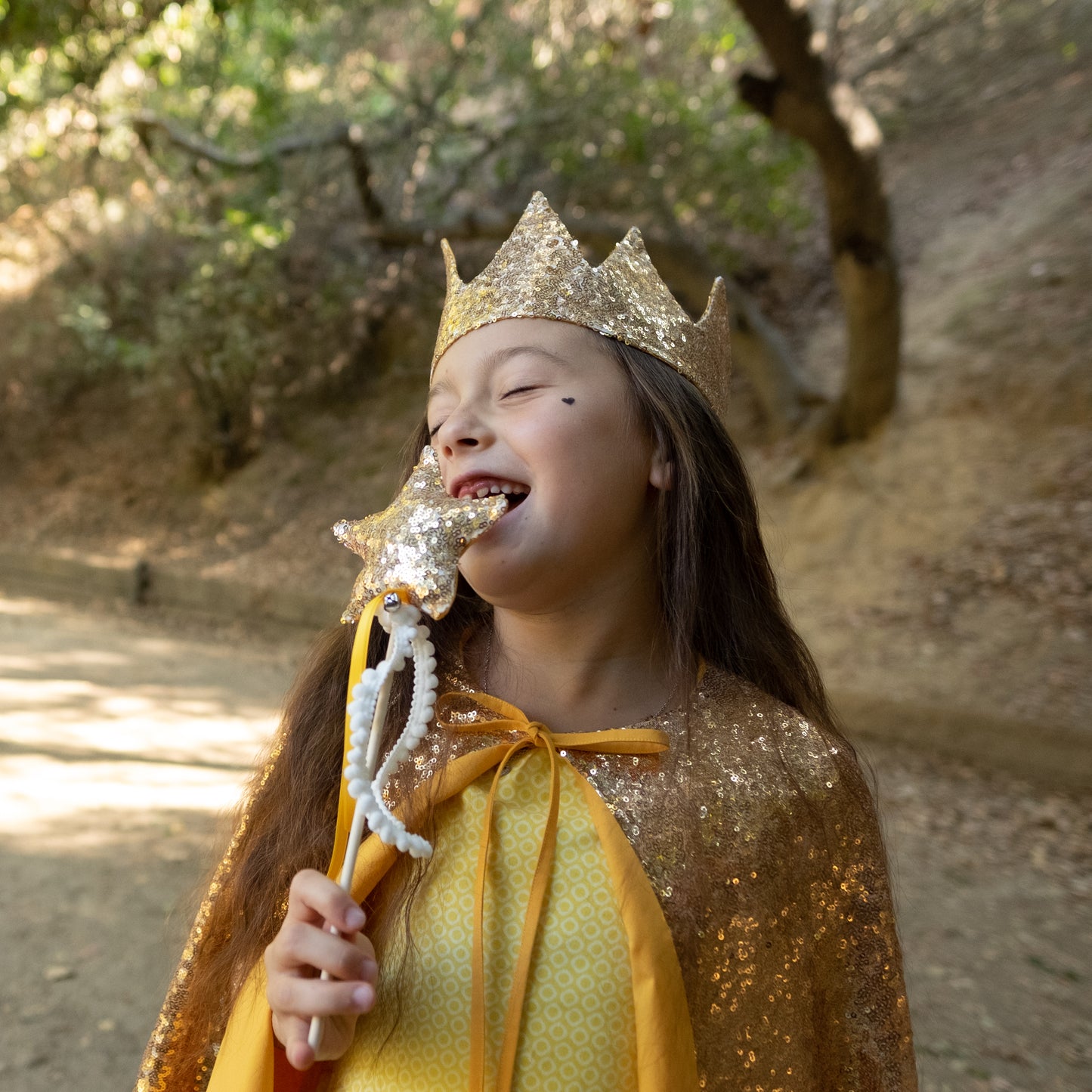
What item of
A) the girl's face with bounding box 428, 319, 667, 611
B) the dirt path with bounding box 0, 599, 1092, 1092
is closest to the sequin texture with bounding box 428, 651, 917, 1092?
the girl's face with bounding box 428, 319, 667, 611

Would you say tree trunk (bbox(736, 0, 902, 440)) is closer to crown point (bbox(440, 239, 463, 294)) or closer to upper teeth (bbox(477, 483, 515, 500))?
crown point (bbox(440, 239, 463, 294))

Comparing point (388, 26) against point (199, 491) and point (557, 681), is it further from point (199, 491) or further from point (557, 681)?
point (557, 681)

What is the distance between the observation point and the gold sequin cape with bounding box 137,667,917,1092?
54.8 inches

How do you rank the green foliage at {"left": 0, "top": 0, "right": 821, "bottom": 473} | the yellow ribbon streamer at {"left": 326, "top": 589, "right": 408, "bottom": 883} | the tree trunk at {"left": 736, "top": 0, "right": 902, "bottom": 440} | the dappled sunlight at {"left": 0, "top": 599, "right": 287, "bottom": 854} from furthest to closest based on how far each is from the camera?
1. the green foliage at {"left": 0, "top": 0, "right": 821, "bottom": 473}
2. the tree trunk at {"left": 736, "top": 0, "right": 902, "bottom": 440}
3. the dappled sunlight at {"left": 0, "top": 599, "right": 287, "bottom": 854}
4. the yellow ribbon streamer at {"left": 326, "top": 589, "right": 408, "bottom": 883}

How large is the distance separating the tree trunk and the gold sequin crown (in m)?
5.60

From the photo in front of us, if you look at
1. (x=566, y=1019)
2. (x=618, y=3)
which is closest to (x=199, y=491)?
(x=618, y=3)

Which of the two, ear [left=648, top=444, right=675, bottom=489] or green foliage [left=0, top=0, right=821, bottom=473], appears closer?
ear [left=648, top=444, right=675, bottom=489]

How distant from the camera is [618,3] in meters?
9.61

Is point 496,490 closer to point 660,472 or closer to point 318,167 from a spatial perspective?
point 660,472

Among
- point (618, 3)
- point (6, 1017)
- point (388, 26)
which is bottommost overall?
point (6, 1017)

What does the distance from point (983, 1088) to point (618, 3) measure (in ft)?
31.1

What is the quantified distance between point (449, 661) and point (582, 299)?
60cm

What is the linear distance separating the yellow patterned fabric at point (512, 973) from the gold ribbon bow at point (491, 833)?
0.02 m

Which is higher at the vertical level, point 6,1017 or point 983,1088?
point 983,1088
